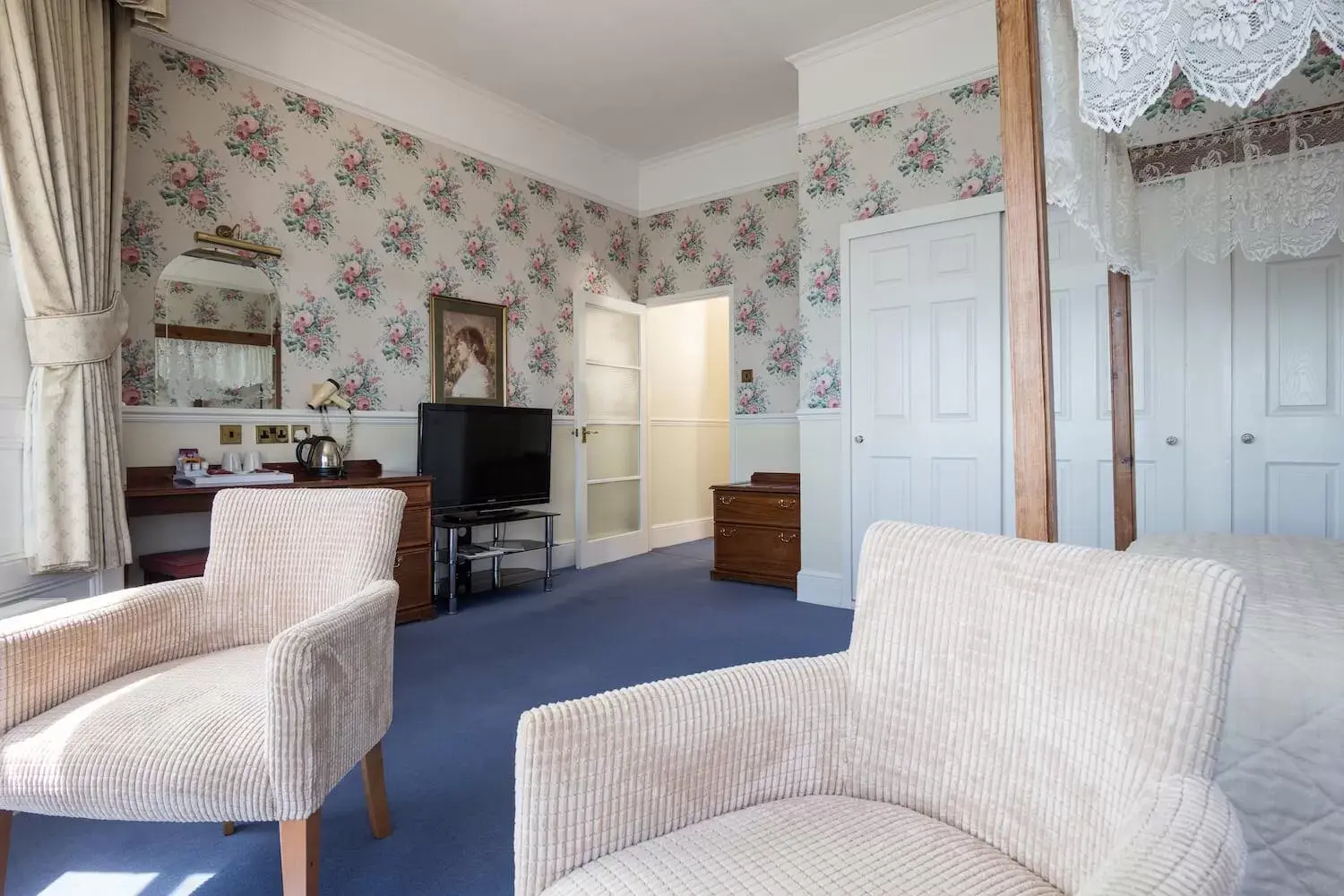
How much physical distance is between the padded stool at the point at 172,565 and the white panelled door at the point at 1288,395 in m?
4.12

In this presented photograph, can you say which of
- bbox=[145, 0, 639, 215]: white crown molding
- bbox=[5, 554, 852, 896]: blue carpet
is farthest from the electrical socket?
bbox=[145, 0, 639, 215]: white crown molding

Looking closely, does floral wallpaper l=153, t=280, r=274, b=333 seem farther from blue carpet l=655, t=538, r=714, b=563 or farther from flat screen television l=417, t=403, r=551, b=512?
blue carpet l=655, t=538, r=714, b=563

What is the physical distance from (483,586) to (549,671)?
66.5 inches

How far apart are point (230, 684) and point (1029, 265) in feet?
5.69

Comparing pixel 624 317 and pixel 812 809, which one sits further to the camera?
pixel 624 317

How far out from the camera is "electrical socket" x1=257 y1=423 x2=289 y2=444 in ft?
11.3

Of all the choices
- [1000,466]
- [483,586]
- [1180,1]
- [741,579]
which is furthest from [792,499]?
[1180,1]

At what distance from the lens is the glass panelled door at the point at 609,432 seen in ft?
17.0

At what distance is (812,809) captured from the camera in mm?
993

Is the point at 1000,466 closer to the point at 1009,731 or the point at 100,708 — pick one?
the point at 1009,731

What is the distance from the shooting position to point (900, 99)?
383 cm

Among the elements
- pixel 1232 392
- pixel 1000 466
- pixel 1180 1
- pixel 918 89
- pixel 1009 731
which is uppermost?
pixel 918 89

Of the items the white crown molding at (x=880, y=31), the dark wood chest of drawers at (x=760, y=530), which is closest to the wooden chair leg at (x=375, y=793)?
the dark wood chest of drawers at (x=760, y=530)

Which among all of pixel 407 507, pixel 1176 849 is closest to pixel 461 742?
pixel 407 507
